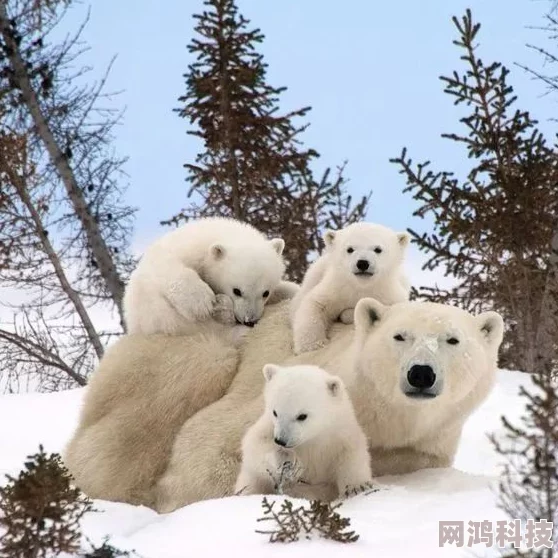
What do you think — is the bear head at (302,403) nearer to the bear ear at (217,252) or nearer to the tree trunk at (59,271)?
the bear ear at (217,252)

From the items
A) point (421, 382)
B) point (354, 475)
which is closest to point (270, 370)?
point (354, 475)

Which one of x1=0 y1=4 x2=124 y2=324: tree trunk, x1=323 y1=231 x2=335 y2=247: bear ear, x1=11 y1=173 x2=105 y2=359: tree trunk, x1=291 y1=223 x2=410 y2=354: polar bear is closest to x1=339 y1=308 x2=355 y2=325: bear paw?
x1=291 y1=223 x2=410 y2=354: polar bear

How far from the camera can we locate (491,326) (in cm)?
489

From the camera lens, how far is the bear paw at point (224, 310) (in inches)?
232

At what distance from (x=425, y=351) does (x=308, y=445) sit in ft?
2.43

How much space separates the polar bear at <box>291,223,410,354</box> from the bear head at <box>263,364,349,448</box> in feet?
2.71

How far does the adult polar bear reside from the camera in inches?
181

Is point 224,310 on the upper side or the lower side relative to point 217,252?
lower

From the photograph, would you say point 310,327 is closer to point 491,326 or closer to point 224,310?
point 224,310

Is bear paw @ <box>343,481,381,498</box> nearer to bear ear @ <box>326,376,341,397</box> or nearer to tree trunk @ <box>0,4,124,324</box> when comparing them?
bear ear @ <box>326,376,341,397</box>

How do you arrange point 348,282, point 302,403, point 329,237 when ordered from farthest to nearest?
point 329,237 < point 348,282 < point 302,403

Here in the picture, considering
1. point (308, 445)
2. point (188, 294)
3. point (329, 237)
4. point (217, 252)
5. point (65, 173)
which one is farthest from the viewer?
point (65, 173)

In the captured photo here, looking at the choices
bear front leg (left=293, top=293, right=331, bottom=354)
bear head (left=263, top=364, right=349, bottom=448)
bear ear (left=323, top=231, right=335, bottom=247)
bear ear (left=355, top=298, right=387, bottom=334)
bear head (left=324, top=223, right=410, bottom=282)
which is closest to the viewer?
bear head (left=263, top=364, right=349, bottom=448)

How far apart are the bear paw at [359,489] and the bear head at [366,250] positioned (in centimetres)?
144
